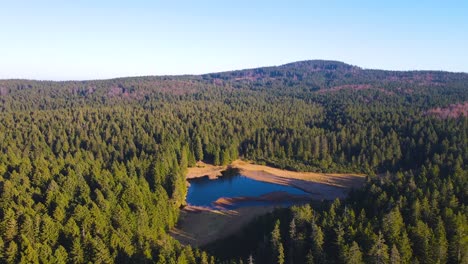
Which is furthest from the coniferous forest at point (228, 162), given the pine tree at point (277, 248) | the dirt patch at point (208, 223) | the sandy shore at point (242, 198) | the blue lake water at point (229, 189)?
the blue lake water at point (229, 189)

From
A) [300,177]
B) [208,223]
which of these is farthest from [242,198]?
[300,177]

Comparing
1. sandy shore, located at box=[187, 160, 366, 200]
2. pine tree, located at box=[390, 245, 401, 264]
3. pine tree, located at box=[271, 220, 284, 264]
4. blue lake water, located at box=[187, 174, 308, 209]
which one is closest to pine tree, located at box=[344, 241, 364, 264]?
pine tree, located at box=[390, 245, 401, 264]

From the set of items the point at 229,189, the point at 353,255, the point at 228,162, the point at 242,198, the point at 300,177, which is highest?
the point at 353,255

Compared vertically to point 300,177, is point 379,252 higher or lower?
higher

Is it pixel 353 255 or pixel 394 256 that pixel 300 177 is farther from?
pixel 394 256

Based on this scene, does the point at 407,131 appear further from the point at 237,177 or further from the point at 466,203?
the point at 466,203

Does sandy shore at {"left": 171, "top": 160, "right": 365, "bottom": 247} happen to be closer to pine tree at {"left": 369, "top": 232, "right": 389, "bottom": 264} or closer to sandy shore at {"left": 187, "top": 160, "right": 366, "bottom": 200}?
sandy shore at {"left": 187, "top": 160, "right": 366, "bottom": 200}

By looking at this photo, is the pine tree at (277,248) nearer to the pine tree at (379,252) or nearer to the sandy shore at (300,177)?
the pine tree at (379,252)
